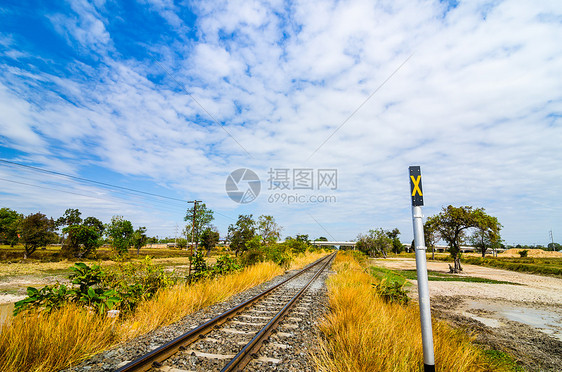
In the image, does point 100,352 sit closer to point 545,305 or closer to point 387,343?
point 387,343

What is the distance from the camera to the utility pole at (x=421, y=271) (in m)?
2.61

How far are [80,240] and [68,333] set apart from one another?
4512cm

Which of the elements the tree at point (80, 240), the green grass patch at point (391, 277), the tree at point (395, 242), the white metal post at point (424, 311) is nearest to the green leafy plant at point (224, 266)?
the green grass patch at point (391, 277)

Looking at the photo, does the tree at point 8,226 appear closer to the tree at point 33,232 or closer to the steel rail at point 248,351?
the tree at point 33,232

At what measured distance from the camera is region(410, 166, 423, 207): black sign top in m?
2.89

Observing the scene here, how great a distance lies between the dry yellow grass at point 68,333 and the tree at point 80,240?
40467 millimetres

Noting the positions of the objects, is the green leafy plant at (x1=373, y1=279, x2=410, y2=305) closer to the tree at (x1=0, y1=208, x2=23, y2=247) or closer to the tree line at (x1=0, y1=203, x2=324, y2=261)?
the tree line at (x1=0, y1=203, x2=324, y2=261)

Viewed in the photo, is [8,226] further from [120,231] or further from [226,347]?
[226,347]

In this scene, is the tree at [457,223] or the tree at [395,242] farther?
the tree at [395,242]

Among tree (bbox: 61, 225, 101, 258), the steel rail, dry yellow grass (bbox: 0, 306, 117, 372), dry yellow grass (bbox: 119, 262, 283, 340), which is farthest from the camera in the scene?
tree (bbox: 61, 225, 101, 258)

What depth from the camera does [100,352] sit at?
3971 millimetres

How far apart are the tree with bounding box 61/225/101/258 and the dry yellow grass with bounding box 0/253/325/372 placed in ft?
133

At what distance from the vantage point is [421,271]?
105 inches

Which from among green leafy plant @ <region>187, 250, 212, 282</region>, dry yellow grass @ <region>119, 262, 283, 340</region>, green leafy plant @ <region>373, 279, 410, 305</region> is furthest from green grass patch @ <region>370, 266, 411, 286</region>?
green leafy plant @ <region>187, 250, 212, 282</region>
